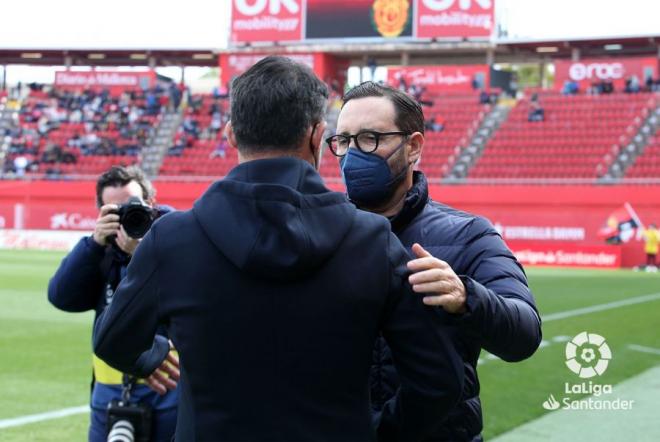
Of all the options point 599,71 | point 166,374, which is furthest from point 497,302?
point 599,71

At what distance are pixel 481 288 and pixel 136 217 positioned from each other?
182 cm

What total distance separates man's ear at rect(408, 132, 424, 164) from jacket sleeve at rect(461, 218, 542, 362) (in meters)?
0.27

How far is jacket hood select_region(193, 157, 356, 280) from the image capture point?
2119 millimetres

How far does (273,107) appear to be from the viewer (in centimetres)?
228

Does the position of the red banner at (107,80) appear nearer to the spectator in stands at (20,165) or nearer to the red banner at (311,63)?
the red banner at (311,63)

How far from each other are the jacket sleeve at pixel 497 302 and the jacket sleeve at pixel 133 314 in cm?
71

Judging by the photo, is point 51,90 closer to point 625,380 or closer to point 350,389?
point 625,380

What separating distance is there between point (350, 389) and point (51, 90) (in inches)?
1916

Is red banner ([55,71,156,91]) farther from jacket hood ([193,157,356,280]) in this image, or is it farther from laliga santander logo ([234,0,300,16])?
jacket hood ([193,157,356,280])

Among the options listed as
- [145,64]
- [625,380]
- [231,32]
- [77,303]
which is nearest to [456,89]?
[231,32]

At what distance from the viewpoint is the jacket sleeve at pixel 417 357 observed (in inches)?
87.7

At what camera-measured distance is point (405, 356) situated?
2.29 meters

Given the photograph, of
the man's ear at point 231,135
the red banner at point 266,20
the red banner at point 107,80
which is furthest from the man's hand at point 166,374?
the red banner at point 107,80

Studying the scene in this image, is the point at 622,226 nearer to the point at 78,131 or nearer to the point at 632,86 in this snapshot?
the point at 632,86
